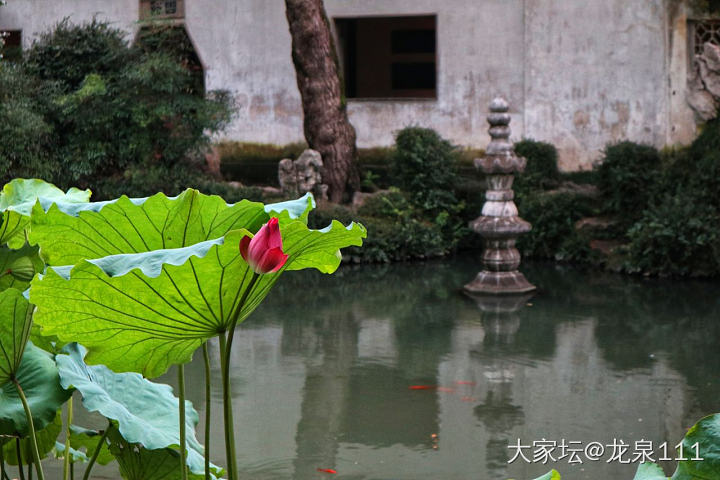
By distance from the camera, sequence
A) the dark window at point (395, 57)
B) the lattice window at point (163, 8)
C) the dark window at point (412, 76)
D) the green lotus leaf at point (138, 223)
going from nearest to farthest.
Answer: the green lotus leaf at point (138, 223) → the lattice window at point (163, 8) → the dark window at point (395, 57) → the dark window at point (412, 76)

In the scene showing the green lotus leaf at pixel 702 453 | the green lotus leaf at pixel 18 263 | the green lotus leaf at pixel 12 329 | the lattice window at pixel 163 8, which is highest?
the lattice window at pixel 163 8

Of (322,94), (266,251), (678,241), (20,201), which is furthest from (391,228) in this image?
(266,251)

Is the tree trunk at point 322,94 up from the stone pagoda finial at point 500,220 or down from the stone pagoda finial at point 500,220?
up

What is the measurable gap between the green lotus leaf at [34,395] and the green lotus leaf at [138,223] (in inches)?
9.5

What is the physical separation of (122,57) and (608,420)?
962 cm

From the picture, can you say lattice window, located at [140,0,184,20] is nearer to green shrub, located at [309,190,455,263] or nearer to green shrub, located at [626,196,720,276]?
green shrub, located at [309,190,455,263]

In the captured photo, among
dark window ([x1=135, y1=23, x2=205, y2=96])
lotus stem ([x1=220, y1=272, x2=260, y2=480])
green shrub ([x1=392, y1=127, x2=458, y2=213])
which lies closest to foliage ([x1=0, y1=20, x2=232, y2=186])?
dark window ([x1=135, y1=23, x2=205, y2=96])

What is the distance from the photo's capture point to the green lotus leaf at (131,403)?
2223 millimetres

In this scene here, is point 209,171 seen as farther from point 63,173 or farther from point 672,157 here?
point 672,157

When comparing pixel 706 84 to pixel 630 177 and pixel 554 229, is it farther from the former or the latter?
pixel 554 229

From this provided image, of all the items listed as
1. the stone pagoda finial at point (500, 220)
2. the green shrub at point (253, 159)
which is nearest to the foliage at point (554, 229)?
the stone pagoda finial at point (500, 220)

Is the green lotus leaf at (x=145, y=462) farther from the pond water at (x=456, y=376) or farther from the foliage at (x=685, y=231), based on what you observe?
the foliage at (x=685, y=231)

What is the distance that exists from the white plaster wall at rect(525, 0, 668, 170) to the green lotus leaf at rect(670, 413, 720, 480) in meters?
11.9

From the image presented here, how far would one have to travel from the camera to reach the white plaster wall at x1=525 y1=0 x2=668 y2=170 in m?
13.2
